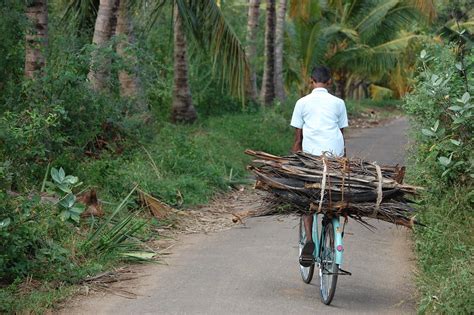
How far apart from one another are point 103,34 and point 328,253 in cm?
723

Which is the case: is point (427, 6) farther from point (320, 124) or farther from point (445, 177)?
point (320, 124)

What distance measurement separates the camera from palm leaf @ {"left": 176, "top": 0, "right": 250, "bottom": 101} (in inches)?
590

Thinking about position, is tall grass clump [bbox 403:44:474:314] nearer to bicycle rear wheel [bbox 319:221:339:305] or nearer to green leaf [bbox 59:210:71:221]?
bicycle rear wheel [bbox 319:221:339:305]

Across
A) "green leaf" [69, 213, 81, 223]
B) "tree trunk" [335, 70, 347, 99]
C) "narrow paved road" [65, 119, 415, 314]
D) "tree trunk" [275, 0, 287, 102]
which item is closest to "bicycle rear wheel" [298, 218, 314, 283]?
"narrow paved road" [65, 119, 415, 314]

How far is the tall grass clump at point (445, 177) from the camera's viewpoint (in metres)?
8.26

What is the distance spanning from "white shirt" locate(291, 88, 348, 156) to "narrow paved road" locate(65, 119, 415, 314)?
936mm

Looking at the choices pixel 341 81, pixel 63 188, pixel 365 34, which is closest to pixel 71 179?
pixel 63 188

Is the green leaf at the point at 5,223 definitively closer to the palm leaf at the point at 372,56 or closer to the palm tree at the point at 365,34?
the palm tree at the point at 365,34

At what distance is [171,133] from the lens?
1622 centimetres

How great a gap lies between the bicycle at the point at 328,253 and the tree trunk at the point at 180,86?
412 inches

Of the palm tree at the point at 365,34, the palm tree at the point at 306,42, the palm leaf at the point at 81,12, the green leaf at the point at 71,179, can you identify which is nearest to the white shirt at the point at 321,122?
the green leaf at the point at 71,179

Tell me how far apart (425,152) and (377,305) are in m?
3.13

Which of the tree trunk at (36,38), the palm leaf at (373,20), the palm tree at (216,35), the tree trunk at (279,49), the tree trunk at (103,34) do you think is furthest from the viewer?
the palm leaf at (373,20)

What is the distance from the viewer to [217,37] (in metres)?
15.1
